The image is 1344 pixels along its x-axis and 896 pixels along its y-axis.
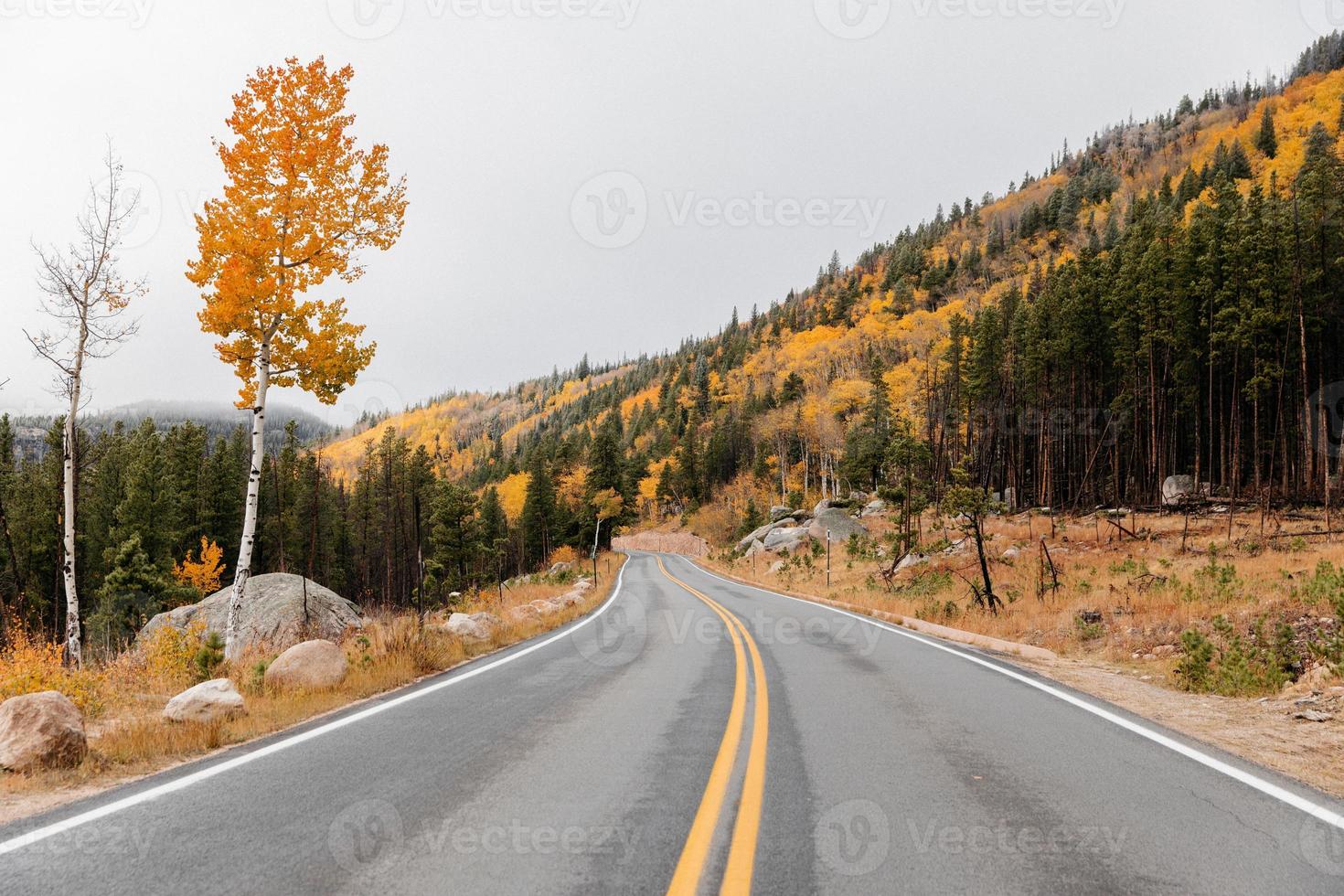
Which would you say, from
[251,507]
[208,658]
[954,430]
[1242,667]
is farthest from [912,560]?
[208,658]

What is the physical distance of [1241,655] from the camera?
8.52 m

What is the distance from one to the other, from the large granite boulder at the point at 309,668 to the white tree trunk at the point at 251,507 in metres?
3.97

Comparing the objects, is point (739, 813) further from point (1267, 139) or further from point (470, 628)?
point (1267, 139)

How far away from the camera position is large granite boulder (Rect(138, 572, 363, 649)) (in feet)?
55.7

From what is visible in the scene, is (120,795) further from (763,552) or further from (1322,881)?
(763,552)

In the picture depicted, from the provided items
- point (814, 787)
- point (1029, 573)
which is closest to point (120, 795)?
point (814, 787)

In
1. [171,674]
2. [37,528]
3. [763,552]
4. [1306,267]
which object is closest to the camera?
[171,674]

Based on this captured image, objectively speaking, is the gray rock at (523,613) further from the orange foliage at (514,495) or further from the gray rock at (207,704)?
the orange foliage at (514,495)

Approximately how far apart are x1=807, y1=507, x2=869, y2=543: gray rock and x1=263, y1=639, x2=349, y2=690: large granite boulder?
1530 inches

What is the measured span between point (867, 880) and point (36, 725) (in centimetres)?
591

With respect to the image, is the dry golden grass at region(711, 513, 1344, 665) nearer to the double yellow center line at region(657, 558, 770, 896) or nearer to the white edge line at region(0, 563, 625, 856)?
the double yellow center line at region(657, 558, 770, 896)

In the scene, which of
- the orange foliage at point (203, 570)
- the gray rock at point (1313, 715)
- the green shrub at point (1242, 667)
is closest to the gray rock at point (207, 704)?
the gray rock at point (1313, 715)

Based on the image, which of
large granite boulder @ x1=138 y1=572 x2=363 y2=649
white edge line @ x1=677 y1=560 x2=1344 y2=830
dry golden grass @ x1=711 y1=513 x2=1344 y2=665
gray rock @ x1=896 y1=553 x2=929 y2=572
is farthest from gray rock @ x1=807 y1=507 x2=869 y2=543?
white edge line @ x1=677 y1=560 x2=1344 y2=830

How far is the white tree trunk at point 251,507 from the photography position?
11.2 m
